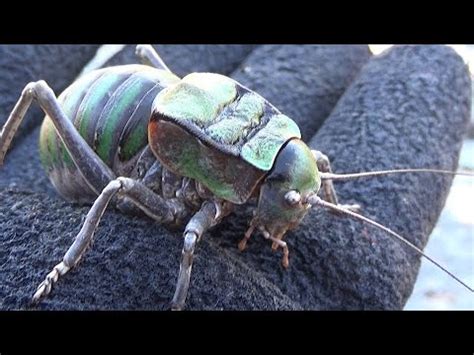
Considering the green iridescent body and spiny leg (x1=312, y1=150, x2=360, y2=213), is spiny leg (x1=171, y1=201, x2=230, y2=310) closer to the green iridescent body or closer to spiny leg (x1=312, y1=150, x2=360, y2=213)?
the green iridescent body

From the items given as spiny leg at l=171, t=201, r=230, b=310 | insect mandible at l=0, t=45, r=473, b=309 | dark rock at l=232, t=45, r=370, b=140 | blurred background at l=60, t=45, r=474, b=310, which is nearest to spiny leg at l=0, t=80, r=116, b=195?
insect mandible at l=0, t=45, r=473, b=309

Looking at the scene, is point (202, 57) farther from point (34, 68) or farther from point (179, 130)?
point (179, 130)

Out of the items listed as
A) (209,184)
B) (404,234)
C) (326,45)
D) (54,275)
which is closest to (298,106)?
(326,45)

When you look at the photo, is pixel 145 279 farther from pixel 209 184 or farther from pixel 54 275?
pixel 209 184

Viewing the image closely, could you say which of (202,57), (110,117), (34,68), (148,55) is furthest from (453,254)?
(110,117)

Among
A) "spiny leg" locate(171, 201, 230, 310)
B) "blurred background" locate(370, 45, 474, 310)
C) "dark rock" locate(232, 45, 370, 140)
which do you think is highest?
"spiny leg" locate(171, 201, 230, 310)

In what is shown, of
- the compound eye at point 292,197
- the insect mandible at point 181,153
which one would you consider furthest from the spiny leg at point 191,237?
the compound eye at point 292,197
